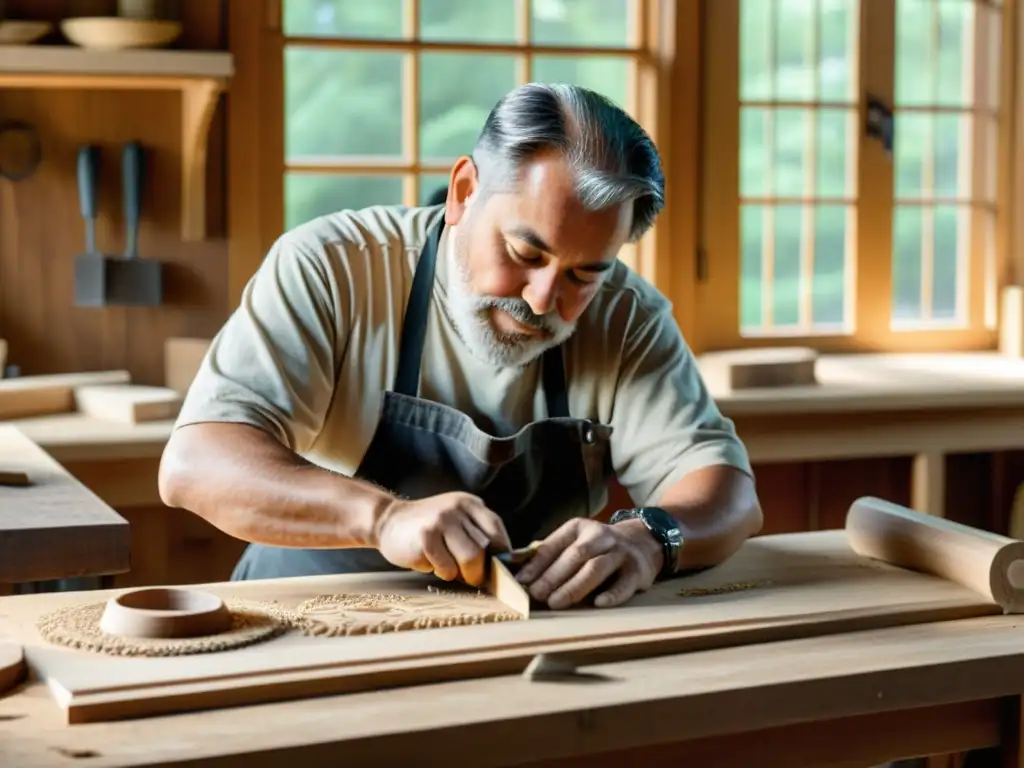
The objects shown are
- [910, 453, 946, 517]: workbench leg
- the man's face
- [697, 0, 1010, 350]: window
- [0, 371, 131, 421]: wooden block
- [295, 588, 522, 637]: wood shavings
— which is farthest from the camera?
[697, 0, 1010, 350]: window

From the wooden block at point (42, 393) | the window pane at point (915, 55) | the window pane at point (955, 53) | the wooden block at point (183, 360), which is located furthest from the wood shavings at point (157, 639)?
the window pane at point (955, 53)

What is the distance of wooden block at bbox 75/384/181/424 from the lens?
3.34m

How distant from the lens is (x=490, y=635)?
66.9 inches

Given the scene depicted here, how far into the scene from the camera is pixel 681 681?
1581 millimetres

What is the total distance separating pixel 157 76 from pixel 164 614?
2145 mm

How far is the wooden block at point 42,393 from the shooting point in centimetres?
337

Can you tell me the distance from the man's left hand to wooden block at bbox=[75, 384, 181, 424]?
65.8 inches

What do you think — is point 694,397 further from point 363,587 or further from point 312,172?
point 312,172

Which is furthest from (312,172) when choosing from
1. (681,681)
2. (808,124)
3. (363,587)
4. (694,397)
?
(681,681)

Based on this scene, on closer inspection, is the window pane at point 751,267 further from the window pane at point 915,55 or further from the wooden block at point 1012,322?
the wooden block at point 1012,322

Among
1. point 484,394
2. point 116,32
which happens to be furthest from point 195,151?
point 484,394

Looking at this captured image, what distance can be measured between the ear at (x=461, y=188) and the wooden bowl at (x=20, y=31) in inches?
64.0

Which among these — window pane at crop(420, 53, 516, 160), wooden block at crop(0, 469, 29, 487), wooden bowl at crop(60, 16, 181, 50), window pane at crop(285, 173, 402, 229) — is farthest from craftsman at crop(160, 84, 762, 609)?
window pane at crop(420, 53, 516, 160)

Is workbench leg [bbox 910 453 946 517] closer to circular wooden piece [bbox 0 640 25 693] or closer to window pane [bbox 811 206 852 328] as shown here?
window pane [bbox 811 206 852 328]
